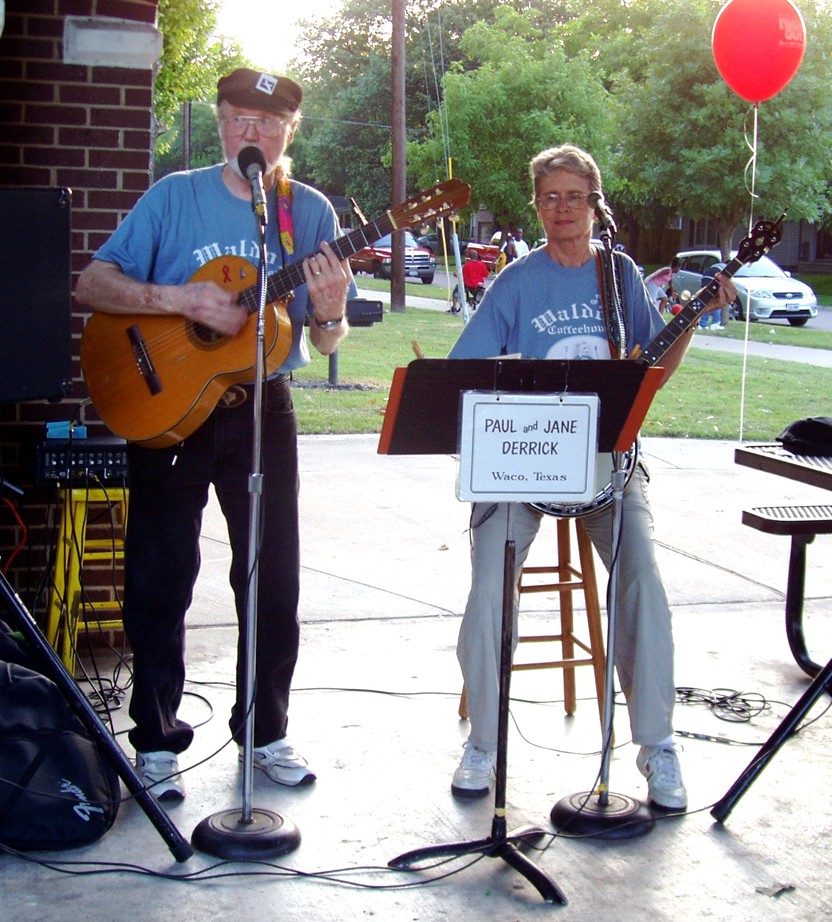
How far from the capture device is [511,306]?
3.96 m

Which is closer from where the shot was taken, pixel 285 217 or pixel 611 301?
pixel 285 217

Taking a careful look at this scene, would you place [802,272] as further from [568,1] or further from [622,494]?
[622,494]

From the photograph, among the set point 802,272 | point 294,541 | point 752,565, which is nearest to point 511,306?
point 294,541

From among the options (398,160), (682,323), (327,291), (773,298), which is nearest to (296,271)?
(327,291)

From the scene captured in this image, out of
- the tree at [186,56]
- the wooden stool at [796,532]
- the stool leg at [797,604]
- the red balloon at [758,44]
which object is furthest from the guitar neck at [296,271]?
the tree at [186,56]

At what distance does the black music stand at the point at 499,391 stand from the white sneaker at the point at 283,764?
0.57 meters

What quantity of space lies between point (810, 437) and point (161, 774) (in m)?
2.44

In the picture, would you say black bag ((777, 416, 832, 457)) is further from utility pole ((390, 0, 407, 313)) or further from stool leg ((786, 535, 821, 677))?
utility pole ((390, 0, 407, 313))

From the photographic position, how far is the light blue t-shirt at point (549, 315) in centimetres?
391

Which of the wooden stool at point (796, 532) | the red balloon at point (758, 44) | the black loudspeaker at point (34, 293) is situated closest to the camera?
the black loudspeaker at point (34, 293)

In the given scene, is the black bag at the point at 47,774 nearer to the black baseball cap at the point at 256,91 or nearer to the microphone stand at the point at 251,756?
the microphone stand at the point at 251,756

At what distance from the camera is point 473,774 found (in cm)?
377

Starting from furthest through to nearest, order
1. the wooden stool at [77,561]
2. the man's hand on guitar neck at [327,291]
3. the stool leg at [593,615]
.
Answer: the wooden stool at [77,561]
the stool leg at [593,615]
the man's hand on guitar neck at [327,291]

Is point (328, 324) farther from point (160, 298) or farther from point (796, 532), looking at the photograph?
point (796, 532)
